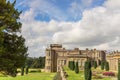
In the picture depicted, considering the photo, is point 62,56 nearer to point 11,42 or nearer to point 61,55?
point 61,55

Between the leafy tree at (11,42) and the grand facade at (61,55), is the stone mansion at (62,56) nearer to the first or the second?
the grand facade at (61,55)

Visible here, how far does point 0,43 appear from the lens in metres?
21.8

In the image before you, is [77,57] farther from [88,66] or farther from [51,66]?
[88,66]

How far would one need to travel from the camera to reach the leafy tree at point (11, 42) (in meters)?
23.3

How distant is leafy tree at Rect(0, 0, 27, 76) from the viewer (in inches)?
917

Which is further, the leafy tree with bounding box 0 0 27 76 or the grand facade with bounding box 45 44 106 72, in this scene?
the grand facade with bounding box 45 44 106 72

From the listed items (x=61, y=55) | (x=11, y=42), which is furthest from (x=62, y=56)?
(x=11, y=42)

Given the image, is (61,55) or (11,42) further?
(61,55)

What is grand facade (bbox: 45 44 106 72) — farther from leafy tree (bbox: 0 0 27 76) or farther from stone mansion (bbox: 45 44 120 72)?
leafy tree (bbox: 0 0 27 76)

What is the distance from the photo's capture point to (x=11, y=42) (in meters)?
24.8

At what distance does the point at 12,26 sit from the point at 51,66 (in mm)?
77266

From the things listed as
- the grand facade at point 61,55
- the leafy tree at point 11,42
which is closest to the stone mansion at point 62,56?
the grand facade at point 61,55

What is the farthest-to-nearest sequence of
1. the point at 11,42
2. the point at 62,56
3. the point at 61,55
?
the point at 61,55 → the point at 62,56 → the point at 11,42

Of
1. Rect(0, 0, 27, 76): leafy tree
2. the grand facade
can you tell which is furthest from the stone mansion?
Rect(0, 0, 27, 76): leafy tree
